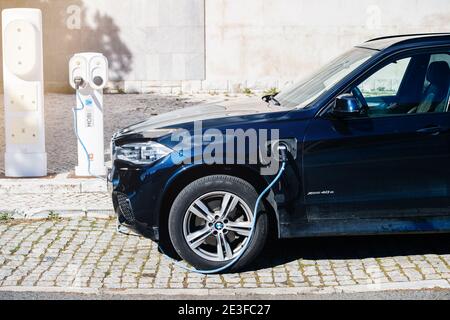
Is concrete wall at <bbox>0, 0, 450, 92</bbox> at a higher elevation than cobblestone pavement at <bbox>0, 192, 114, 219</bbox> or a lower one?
higher

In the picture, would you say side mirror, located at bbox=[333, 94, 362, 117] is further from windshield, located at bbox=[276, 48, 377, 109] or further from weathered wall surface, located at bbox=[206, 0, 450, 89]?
weathered wall surface, located at bbox=[206, 0, 450, 89]

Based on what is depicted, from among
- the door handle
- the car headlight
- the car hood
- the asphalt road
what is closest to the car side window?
the door handle

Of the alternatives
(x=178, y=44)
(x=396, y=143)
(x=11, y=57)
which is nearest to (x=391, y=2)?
(x=178, y=44)

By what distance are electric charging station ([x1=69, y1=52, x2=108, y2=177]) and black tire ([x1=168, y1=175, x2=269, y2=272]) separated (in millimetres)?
3327

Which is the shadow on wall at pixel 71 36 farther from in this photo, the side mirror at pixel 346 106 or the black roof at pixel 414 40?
the side mirror at pixel 346 106

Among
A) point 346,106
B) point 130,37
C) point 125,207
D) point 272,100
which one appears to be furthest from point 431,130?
point 130,37

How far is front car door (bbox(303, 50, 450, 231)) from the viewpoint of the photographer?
6477mm

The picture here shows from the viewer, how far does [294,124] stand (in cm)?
653

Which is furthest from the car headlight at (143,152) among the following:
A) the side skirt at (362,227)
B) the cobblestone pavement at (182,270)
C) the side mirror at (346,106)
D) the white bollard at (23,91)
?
the white bollard at (23,91)

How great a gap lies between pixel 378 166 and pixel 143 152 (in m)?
1.82

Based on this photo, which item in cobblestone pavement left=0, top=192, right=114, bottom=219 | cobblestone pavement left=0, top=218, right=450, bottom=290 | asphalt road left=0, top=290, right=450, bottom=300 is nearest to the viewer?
asphalt road left=0, top=290, right=450, bottom=300

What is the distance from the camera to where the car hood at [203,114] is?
6.82 metres

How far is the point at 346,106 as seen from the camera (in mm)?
6445

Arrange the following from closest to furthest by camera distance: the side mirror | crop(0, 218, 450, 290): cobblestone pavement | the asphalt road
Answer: the asphalt road < crop(0, 218, 450, 290): cobblestone pavement < the side mirror
